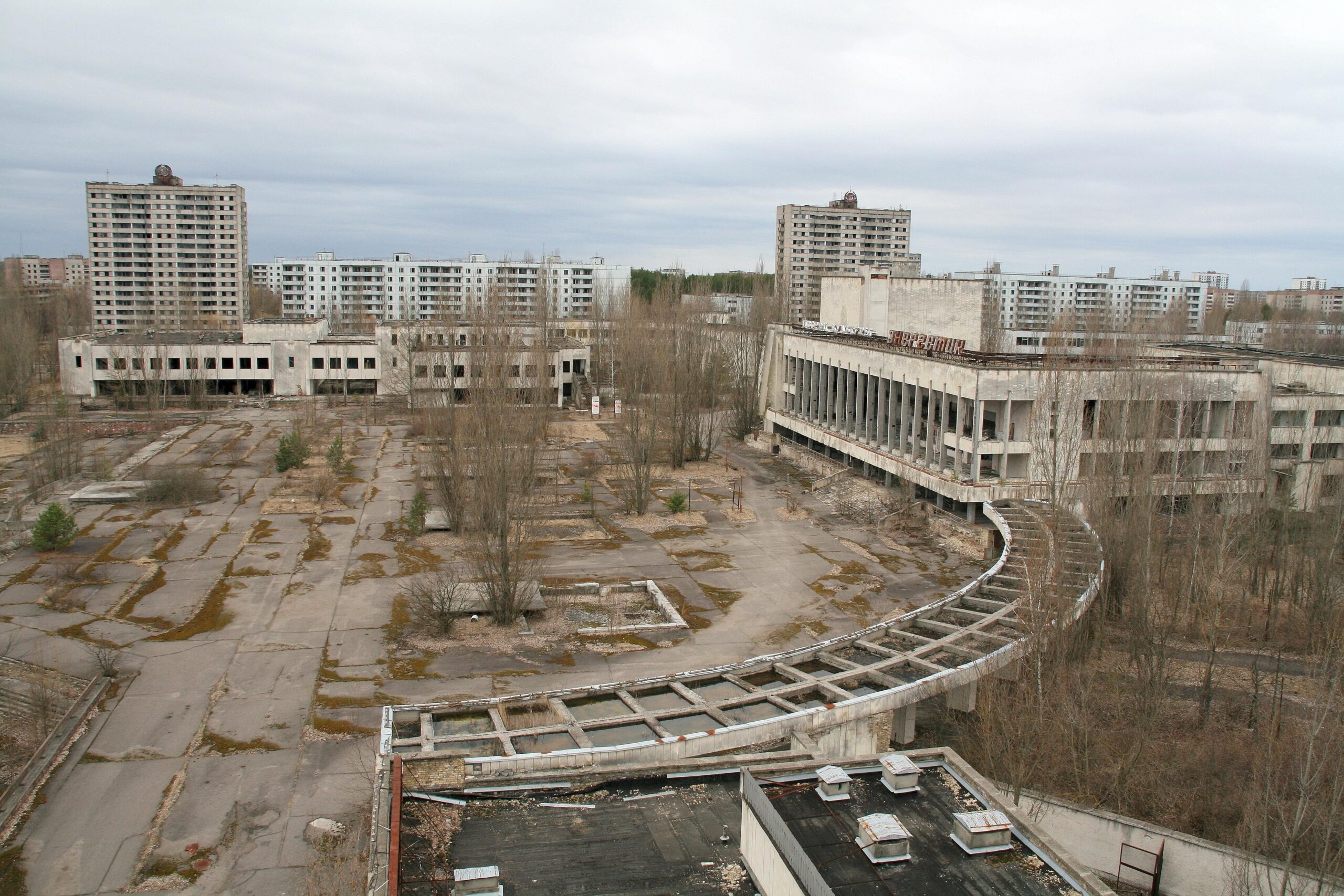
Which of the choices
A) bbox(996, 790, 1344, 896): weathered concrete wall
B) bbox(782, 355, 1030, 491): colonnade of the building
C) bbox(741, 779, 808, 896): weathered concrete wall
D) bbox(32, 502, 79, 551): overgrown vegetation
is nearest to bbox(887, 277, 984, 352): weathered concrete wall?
bbox(782, 355, 1030, 491): colonnade of the building

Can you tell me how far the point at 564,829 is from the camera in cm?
1137

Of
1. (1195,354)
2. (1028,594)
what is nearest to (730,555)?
(1028,594)

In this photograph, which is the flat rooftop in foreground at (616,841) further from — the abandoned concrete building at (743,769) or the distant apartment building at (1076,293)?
the distant apartment building at (1076,293)

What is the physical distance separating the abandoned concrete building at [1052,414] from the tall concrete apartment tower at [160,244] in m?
77.7

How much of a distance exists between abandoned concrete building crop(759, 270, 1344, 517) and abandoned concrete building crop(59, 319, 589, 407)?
22.8m

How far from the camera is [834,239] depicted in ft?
405

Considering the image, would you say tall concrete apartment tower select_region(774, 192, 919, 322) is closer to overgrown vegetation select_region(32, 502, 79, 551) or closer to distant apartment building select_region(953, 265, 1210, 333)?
distant apartment building select_region(953, 265, 1210, 333)

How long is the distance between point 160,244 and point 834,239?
264ft

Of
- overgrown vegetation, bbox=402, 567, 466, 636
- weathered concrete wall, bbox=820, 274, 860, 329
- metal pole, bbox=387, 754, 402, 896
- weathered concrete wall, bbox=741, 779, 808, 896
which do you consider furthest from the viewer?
weathered concrete wall, bbox=820, 274, 860, 329

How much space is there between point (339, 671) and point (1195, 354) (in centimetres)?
3913

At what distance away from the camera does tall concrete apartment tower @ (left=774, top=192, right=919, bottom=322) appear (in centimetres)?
12206

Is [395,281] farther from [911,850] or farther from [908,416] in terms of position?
[911,850]

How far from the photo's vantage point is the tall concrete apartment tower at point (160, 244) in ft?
322

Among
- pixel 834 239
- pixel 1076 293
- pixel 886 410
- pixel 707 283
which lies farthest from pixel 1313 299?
pixel 886 410
